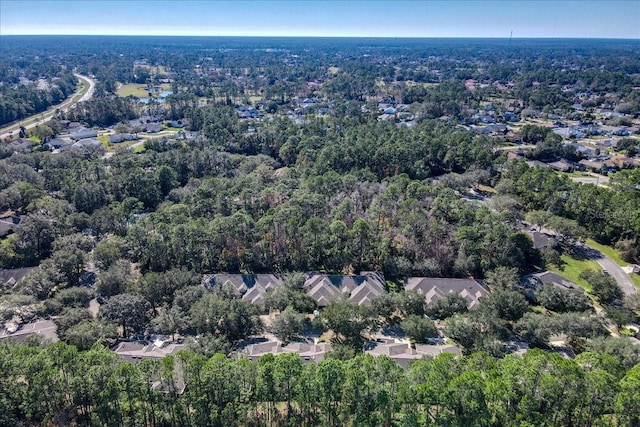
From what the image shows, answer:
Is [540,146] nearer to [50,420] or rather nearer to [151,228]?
[151,228]

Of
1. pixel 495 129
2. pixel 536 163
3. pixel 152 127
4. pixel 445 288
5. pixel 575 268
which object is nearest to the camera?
pixel 445 288

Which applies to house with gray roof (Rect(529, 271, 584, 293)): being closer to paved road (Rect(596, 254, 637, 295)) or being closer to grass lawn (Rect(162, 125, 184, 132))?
paved road (Rect(596, 254, 637, 295))

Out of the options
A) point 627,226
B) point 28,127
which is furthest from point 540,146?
point 28,127

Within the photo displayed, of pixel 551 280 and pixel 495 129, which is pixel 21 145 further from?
pixel 495 129

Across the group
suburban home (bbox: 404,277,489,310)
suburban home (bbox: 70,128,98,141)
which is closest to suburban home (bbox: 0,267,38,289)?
suburban home (bbox: 404,277,489,310)

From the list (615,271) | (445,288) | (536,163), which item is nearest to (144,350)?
(445,288)

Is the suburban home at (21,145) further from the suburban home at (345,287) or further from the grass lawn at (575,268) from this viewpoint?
the grass lawn at (575,268)

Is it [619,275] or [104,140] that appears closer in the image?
[619,275]
